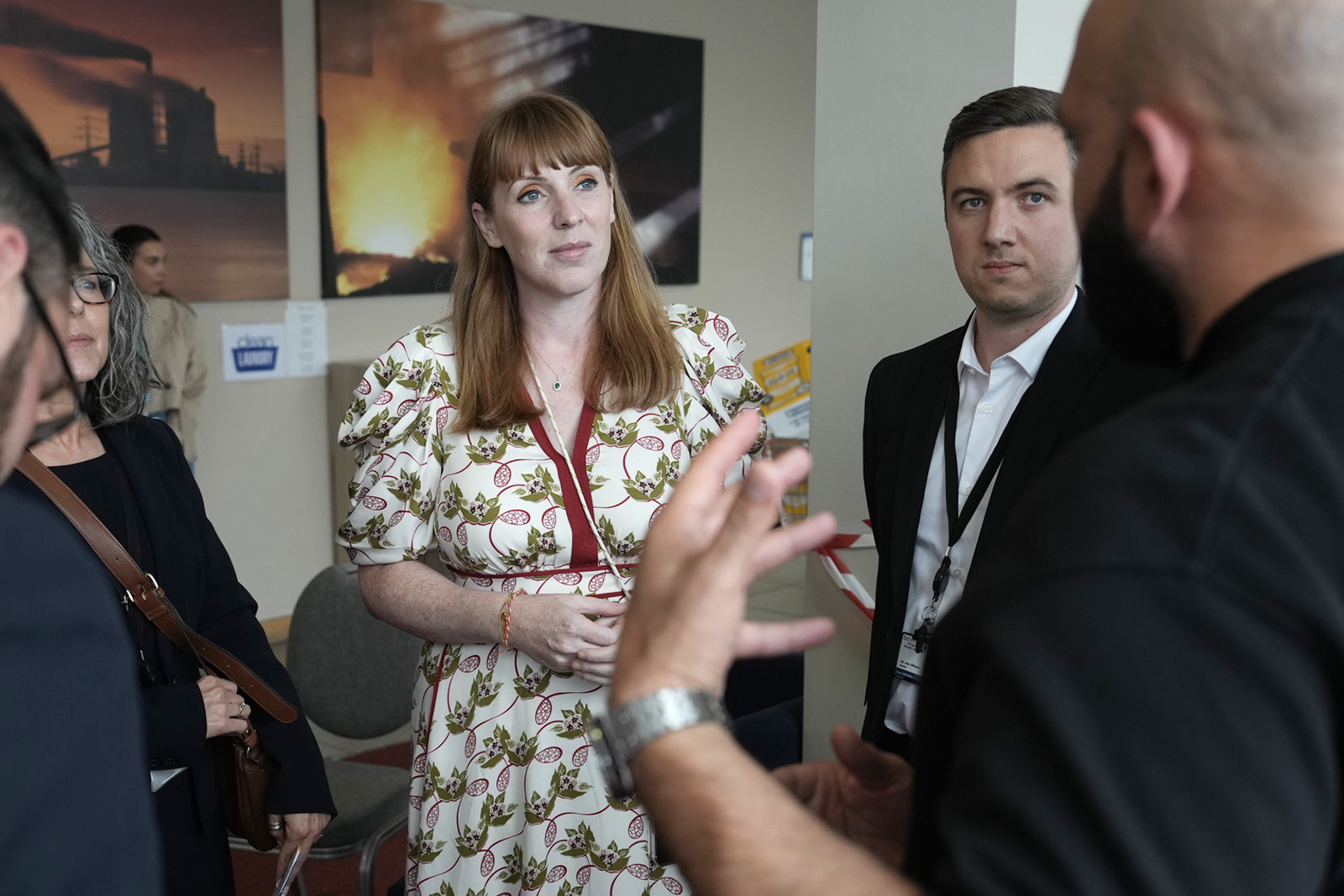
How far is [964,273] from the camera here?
1.97m

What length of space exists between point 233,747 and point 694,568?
1442mm

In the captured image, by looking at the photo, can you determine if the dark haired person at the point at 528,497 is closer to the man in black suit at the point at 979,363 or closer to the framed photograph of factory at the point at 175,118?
the man in black suit at the point at 979,363

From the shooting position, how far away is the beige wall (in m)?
6.02

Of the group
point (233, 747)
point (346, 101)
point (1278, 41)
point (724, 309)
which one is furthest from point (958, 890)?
point (724, 309)

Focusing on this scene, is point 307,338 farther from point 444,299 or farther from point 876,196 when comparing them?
point 876,196

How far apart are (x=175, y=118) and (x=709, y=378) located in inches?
176

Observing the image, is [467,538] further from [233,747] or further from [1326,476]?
[1326,476]

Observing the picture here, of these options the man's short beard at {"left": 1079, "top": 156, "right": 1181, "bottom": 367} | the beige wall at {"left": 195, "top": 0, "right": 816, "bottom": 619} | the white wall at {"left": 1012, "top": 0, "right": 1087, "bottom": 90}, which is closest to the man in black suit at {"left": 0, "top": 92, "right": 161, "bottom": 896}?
the man's short beard at {"left": 1079, "top": 156, "right": 1181, "bottom": 367}

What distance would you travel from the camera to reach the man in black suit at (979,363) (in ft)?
6.09

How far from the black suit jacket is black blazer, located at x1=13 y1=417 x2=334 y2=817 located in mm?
984

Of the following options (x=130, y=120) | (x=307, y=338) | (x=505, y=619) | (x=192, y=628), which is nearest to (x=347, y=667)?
(x=192, y=628)

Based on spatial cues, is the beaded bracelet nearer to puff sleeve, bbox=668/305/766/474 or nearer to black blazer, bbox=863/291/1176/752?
puff sleeve, bbox=668/305/766/474

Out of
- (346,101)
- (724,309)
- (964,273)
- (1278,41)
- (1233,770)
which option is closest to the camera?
(1233,770)

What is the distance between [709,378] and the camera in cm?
223
